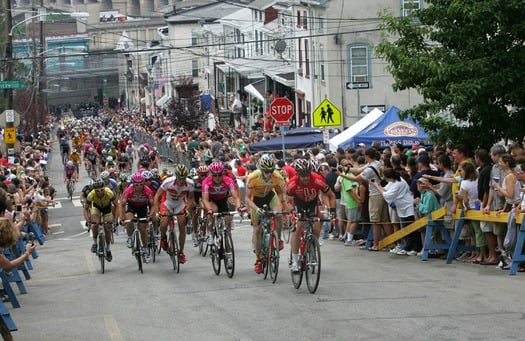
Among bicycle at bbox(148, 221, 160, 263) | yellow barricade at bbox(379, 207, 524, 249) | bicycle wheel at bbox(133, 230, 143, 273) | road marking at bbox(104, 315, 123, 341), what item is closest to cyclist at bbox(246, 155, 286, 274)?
bicycle wheel at bbox(133, 230, 143, 273)

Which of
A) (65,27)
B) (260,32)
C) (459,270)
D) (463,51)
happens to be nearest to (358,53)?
(260,32)

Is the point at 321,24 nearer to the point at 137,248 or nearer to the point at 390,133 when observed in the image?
the point at 390,133

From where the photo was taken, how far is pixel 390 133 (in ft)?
97.1

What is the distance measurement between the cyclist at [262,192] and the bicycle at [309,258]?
1.22 metres

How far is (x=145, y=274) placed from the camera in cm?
1898

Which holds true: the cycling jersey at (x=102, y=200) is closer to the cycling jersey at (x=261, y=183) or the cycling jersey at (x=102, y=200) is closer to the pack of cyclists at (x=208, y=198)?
the pack of cyclists at (x=208, y=198)

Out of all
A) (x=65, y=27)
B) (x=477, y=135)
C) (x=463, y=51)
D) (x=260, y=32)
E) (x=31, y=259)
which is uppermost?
(x=65, y=27)

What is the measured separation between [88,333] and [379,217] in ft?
31.2

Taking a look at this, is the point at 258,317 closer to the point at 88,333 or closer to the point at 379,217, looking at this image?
the point at 88,333

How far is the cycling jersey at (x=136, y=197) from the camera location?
63.9ft

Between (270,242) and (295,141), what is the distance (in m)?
20.4

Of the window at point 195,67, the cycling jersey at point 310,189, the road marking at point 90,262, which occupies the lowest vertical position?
the road marking at point 90,262

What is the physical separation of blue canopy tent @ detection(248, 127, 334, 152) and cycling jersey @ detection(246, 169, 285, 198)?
757 inches

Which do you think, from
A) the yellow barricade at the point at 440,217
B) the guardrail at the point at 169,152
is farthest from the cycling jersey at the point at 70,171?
the yellow barricade at the point at 440,217
